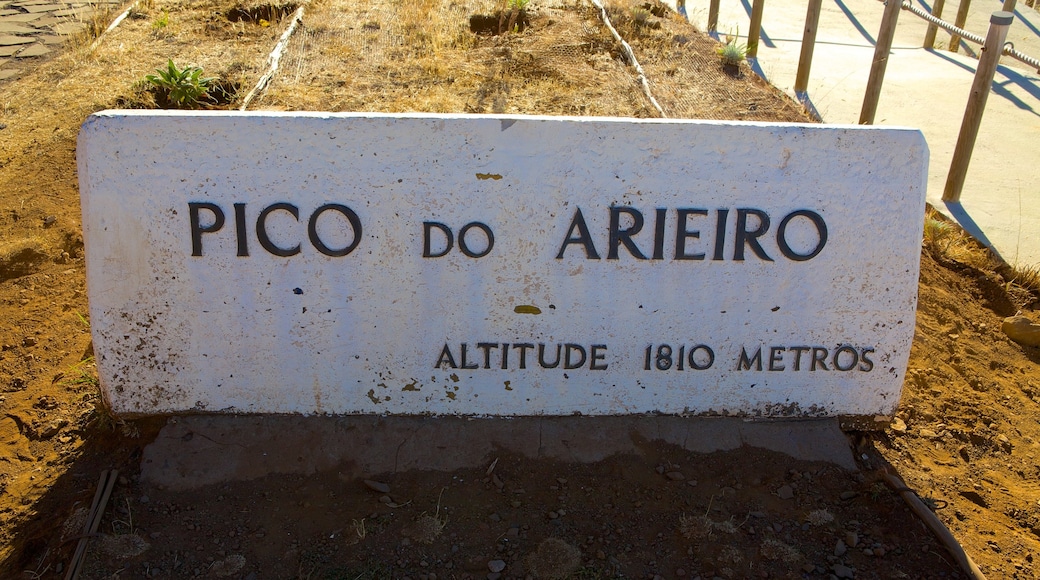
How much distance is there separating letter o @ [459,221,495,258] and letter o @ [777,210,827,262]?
40.1 inches

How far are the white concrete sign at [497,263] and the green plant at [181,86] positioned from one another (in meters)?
3.10

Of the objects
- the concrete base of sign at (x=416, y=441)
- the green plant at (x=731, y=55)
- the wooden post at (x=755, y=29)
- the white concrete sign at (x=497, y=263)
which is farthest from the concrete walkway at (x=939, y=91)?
the concrete base of sign at (x=416, y=441)

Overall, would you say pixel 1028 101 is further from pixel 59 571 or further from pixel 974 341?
pixel 59 571

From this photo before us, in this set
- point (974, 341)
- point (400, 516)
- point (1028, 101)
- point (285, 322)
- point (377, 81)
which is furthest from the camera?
point (1028, 101)

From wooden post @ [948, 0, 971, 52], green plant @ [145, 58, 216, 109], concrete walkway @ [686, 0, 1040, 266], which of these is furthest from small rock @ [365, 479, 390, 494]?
wooden post @ [948, 0, 971, 52]

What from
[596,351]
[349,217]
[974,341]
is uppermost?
[349,217]

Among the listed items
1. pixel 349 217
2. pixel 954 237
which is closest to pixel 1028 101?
pixel 954 237

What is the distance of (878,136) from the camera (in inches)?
111

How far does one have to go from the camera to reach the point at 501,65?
6.57 metres

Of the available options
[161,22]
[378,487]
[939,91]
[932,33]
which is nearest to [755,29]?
[939,91]

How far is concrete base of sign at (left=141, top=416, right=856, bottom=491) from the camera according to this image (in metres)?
2.90

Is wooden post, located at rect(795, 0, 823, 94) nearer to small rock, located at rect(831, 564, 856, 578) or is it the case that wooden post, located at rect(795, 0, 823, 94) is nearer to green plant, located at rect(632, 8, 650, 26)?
green plant, located at rect(632, 8, 650, 26)

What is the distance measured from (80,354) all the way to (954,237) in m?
4.51

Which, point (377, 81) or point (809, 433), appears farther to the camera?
point (377, 81)
